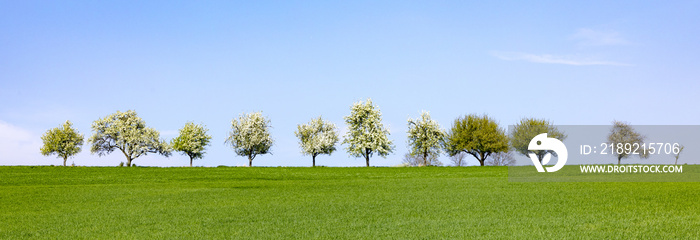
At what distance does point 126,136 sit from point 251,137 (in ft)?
45.8

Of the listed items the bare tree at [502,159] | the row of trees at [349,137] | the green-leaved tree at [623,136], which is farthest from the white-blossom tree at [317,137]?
the green-leaved tree at [623,136]

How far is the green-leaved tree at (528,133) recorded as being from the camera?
5303 cm

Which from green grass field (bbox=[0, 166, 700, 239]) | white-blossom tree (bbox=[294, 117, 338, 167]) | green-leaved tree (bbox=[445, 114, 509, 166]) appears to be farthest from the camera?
white-blossom tree (bbox=[294, 117, 338, 167])

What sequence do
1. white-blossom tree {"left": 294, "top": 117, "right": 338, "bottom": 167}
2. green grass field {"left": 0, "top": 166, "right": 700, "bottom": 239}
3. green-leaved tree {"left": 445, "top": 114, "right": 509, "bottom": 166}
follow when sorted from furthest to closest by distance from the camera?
white-blossom tree {"left": 294, "top": 117, "right": 338, "bottom": 167} < green-leaved tree {"left": 445, "top": 114, "right": 509, "bottom": 166} < green grass field {"left": 0, "top": 166, "right": 700, "bottom": 239}

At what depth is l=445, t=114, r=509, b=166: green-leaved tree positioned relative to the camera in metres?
51.6

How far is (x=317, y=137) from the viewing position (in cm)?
5734

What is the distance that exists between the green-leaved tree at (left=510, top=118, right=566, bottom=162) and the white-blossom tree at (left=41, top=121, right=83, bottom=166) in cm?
4785

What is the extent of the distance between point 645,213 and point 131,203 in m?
11.9

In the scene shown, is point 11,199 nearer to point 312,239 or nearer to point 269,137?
point 312,239

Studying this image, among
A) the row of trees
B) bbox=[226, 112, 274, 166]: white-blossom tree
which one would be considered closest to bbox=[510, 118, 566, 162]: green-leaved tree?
the row of trees

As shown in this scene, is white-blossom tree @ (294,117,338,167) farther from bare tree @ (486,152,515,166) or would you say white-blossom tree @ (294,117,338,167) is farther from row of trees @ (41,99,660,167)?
bare tree @ (486,152,515,166)

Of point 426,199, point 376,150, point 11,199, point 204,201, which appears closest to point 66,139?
point 376,150

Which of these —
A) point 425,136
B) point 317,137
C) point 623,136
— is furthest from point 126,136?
point 623,136

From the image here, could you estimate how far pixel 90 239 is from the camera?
822cm
